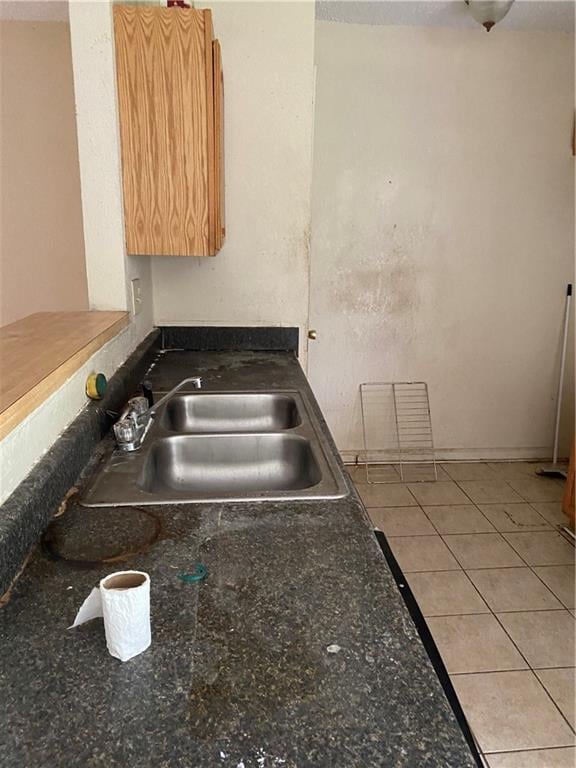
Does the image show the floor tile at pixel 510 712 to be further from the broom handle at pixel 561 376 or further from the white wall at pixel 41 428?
the broom handle at pixel 561 376

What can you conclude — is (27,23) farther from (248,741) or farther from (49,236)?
(248,741)

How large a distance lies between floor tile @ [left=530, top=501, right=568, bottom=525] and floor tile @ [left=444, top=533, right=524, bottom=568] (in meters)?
0.38

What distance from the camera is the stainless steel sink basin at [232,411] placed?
68.6 inches

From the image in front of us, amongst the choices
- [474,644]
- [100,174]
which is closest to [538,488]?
[474,644]

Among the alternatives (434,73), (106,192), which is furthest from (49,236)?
(434,73)

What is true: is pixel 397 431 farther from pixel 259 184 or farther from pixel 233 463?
pixel 233 463

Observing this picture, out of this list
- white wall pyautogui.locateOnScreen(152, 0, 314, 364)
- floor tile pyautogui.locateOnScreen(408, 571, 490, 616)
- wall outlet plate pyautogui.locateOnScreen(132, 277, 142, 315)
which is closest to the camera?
wall outlet plate pyautogui.locateOnScreen(132, 277, 142, 315)

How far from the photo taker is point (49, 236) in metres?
2.76

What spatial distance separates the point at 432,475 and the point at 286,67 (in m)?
2.39

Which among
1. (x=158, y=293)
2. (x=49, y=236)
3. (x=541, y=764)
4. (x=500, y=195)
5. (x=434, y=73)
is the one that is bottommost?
(x=541, y=764)

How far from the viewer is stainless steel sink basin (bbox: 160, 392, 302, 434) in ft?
5.71

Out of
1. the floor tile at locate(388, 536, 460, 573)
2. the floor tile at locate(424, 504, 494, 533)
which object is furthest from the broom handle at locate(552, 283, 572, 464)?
the floor tile at locate(388, 536, 460, 573)

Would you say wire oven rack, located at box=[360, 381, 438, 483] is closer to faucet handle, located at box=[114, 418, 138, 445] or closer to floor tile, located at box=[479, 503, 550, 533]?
floor tile, located at box=[479, 503, 550, 533]

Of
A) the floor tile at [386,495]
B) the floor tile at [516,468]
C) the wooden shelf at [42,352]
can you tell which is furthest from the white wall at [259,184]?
the floor tile at [516,468]
